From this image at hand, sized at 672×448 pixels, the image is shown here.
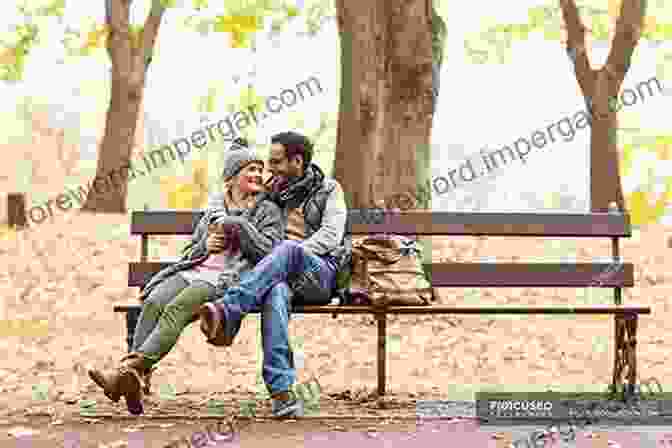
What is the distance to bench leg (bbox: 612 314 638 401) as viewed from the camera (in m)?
6.14

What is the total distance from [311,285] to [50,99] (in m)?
39.4

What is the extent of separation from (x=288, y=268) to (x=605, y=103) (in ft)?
38.1

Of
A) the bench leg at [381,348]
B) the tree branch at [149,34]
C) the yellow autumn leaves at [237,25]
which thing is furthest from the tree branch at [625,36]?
the bench leg at [381,348]

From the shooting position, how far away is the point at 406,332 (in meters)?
9.48

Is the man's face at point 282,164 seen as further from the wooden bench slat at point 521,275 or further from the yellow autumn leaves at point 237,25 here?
the yellow autumn leaves at point 237,25

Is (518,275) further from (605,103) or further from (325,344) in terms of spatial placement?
(605,103)

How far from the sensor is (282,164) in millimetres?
6191

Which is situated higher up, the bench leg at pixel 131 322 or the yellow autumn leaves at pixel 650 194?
the yellow autumn leaves at pixel 650 194

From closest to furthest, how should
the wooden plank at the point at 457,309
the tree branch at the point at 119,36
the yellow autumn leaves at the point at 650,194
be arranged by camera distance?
the wooden plank at the point at 457,309 → the tree branch at the point at 119,36 → the yellow autumn leaves at the point at 650,194

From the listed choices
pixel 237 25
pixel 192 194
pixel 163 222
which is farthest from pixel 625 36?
pixel 192 194

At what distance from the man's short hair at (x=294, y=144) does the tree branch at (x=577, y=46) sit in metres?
11.3

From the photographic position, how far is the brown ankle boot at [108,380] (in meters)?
5.30

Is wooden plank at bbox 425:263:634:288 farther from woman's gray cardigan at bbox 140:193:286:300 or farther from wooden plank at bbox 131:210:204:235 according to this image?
wooden plank at bbox 131:210:204:235

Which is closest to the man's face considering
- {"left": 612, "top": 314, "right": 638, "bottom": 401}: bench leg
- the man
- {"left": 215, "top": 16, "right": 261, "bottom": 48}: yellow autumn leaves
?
the man
